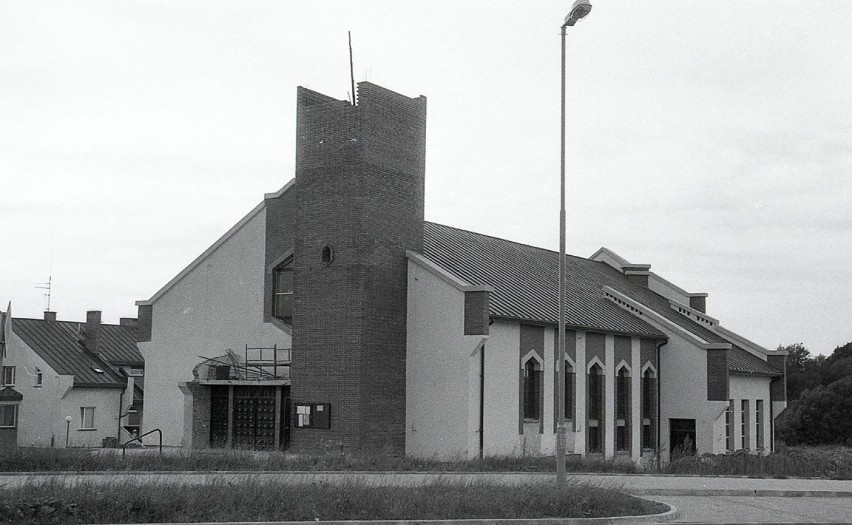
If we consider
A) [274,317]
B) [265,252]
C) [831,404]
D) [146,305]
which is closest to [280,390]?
[274,317]

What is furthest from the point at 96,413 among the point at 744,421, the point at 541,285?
the point at 744,421

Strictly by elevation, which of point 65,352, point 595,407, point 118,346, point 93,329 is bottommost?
point 595,407

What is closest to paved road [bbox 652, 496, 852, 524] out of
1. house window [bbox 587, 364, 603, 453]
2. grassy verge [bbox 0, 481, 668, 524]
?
grassy verge [bbox 0, 481, 668, 524]

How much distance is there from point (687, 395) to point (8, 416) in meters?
35.1

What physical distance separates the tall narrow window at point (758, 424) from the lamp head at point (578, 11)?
32.2 metres

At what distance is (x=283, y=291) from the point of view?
120 feet

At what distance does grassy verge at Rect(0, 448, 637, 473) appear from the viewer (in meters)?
22.3

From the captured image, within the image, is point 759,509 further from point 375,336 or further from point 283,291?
point 283,291

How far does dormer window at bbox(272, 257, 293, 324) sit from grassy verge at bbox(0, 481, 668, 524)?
18.7m

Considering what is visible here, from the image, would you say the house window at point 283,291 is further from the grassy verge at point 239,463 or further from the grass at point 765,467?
the grass at point 765,467

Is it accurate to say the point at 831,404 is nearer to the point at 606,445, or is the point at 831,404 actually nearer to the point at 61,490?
the point at 606,445

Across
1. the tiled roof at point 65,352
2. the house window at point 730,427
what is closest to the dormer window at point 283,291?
the house window at point 730,427

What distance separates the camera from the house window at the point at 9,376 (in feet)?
182

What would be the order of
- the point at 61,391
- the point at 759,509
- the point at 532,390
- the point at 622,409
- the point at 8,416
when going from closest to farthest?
the point at 759,509 < the point at 532,390 < the point at 622,409 < the point at 61,391 < the point at 8,416
